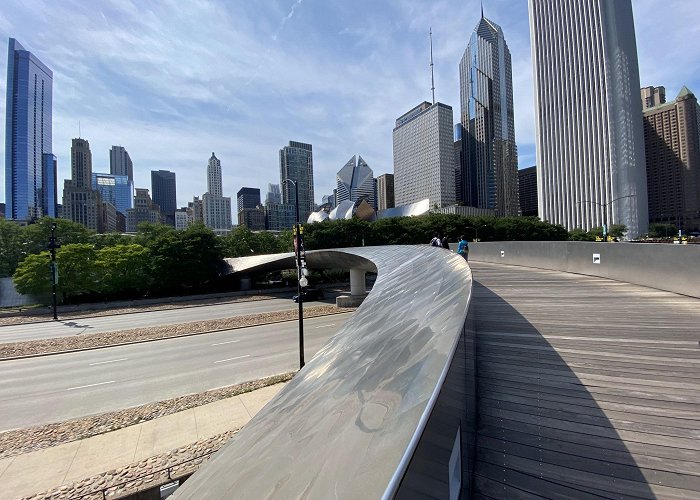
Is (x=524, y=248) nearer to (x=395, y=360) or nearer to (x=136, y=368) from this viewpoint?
(x=395, y=360)

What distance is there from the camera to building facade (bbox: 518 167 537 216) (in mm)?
164625

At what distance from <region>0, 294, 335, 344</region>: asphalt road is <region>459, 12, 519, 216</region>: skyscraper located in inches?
5561

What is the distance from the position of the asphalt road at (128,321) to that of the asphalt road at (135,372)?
23.6ft

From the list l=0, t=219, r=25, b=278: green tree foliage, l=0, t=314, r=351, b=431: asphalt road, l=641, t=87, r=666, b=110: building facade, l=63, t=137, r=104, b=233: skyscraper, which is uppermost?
l=641, t=87, r=666, b=110: building facade

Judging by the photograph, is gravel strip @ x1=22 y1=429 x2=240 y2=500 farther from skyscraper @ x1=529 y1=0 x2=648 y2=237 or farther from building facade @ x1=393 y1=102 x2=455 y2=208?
building facade @ x1=393 y1=102 x2=455 y2=208

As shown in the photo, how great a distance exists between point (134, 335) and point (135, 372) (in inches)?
331

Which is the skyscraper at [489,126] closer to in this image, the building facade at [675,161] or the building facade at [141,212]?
the building facade at [675,161]

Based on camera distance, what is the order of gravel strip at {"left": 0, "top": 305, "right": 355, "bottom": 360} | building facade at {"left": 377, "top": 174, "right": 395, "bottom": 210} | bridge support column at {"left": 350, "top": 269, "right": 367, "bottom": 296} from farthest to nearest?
building facade at {"left": 377, "top": 174, "right": 395, "bottom": 210}, bridge support column at {"left": 350, "top": 269, "right": 367, "bottom": 296}, gravel strip at {"left": 0, "top": 305, "right": 355, "bottom": 360}

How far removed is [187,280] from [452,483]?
47593mm

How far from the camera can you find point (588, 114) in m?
96.4

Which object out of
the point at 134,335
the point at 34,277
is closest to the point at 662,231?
the point at 134,335

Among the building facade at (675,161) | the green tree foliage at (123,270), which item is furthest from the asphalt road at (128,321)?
the building facade at (675,161)

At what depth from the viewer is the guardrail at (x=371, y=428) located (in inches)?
51.4

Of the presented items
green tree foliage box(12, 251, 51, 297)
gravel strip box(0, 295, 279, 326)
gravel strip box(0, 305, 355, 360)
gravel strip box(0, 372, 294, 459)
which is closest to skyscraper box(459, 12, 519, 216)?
gravel strip box(0, 295, 279, 326)
